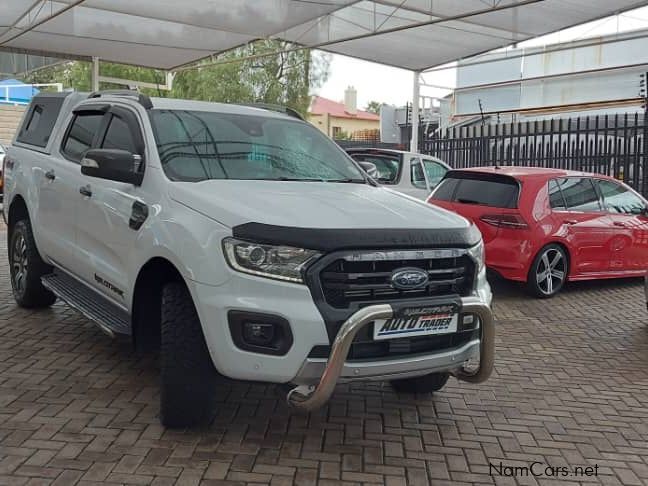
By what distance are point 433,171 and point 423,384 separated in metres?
7.30

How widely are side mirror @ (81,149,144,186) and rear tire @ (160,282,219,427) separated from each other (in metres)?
0.87

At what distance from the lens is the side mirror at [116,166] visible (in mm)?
4168

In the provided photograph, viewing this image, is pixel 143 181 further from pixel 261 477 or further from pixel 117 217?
pixel 261 477

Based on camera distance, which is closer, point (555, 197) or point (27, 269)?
A: point (27, 269)

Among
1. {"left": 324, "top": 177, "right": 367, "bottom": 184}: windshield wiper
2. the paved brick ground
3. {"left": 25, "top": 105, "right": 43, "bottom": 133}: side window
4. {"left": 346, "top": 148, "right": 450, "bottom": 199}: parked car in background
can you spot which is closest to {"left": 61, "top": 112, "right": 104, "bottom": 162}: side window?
{"left": 25, "top": 105, "right": 43, "bottom": 133}: side window

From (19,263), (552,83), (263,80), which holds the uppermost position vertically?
(263,80)

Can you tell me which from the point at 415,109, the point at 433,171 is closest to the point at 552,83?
the point at 415,109

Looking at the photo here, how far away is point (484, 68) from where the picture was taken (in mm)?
24078

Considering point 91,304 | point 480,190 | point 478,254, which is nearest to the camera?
point 478,254

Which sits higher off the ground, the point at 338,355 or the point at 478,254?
the point at 478,254

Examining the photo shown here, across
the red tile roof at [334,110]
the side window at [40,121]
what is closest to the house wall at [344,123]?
the red tile roof at [334,110]

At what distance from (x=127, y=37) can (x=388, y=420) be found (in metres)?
14.1

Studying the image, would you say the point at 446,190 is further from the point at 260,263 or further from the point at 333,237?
the point at 260,263

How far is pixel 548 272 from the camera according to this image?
8031mm
